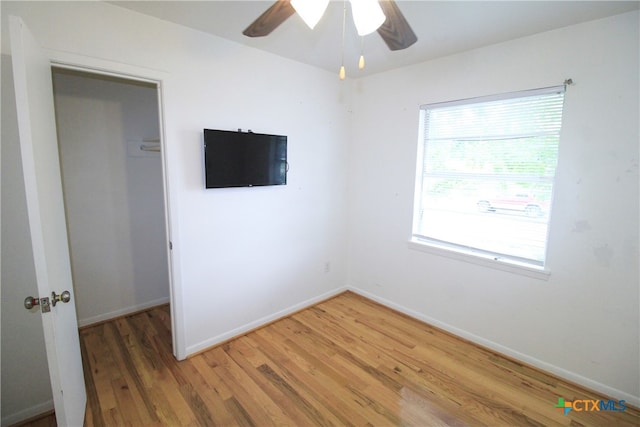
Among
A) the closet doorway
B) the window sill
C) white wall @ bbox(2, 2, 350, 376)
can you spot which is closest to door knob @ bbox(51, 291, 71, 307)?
white wall @ bbox(2, 2, 350, 376)

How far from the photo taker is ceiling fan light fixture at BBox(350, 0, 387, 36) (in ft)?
4.13

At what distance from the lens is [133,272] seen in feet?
10.3

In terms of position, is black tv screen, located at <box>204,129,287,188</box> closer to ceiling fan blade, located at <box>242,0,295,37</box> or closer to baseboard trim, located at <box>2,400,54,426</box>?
ceiling fan blade, located at <box>242,0,295,37</box>

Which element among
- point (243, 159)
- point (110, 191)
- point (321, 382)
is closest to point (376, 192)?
point (243, 159)

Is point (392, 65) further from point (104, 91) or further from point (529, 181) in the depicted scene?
point (104, 91)

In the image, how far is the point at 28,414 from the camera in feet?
6.10

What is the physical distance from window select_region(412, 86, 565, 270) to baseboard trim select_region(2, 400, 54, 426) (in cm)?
309

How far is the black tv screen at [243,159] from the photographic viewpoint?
2342 millimetres

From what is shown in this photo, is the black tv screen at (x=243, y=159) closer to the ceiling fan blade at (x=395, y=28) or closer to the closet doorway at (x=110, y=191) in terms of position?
the closet doorway at (x=110, y=191)

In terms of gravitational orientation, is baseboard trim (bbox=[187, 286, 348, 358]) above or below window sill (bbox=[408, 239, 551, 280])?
below

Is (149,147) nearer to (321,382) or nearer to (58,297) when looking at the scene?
(58,297)

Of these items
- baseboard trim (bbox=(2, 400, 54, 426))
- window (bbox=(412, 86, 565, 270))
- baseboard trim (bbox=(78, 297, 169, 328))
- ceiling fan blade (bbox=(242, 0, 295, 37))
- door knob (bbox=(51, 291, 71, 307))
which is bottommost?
baseboard trim (bbox=(2, 400, 54, 426))

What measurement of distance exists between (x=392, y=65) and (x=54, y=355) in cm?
319

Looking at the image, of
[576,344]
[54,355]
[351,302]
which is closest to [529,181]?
[576,344]
